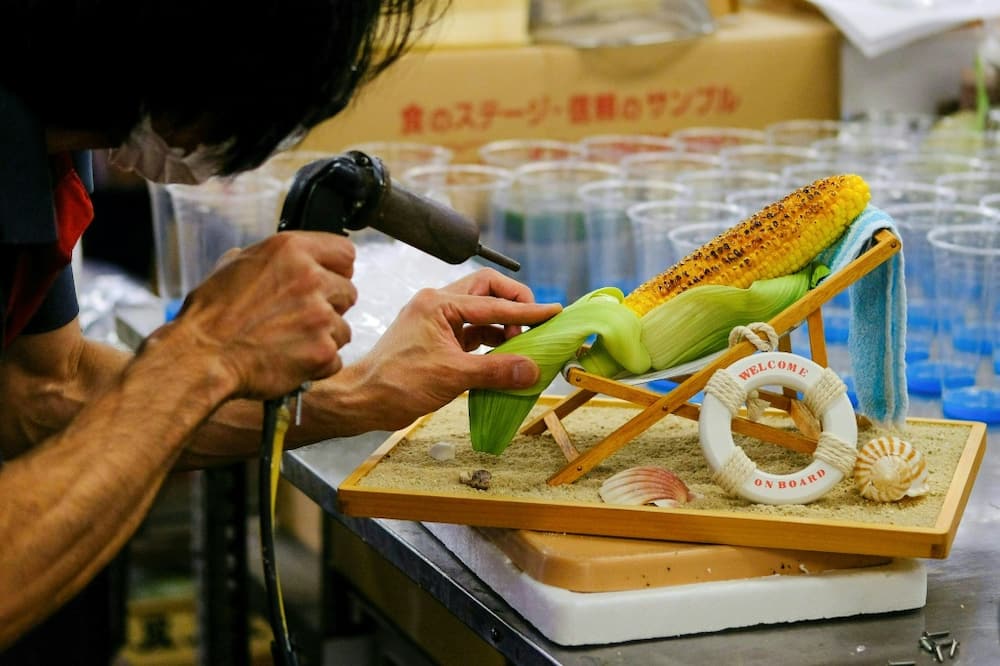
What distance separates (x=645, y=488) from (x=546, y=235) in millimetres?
1323

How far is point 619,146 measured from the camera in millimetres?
3371

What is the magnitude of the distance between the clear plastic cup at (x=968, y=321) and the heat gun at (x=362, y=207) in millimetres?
964

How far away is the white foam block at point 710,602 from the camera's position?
150 cm

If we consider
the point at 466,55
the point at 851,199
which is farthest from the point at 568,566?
the point at 466,55

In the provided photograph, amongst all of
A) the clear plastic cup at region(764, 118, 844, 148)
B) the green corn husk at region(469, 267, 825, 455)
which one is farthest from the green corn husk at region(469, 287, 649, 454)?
the clear plastic cup at region(764, 118, 844, 148)

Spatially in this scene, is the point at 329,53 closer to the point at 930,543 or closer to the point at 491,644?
the point at 491,644

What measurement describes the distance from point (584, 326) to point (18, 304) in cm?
70

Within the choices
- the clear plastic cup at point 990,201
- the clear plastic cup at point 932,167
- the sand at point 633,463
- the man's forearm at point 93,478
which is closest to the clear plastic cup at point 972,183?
Result: the clear plastic cup at point 932,167

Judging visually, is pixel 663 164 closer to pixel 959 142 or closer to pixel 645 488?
pixel 959 142

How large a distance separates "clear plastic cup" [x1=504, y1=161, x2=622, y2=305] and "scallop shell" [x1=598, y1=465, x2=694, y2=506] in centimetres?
124

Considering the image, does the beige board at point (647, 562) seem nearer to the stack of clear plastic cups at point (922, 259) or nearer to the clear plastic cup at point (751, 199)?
the stack of clear plastic cups at point (922, 259)

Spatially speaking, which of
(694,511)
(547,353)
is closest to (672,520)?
(694,511)

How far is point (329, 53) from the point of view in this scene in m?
1.38

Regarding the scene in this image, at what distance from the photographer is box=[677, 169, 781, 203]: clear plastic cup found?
2811 mm
